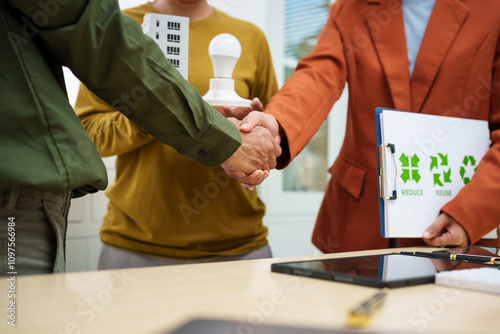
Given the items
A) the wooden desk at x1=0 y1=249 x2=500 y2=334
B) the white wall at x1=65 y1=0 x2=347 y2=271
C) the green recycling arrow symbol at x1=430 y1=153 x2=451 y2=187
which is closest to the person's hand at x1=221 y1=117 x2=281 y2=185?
the green recycling arrow symbol at x1=430 y1=153 x2=451 y2=187

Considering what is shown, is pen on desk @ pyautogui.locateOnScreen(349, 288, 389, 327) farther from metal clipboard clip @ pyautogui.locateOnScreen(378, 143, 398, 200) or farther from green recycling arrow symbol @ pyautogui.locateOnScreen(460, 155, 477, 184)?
green recycling arrow symbol @ pyautogui.locateOnScreen(460, 155, 477, 184)

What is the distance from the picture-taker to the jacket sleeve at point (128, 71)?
70 cm

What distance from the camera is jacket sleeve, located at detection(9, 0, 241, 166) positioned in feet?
2.30

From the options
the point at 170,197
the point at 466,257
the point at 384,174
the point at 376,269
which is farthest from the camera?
the point at 170,197

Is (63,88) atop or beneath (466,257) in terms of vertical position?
atop

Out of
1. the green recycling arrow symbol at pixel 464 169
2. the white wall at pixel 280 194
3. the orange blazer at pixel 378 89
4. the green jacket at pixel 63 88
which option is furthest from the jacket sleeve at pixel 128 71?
the white wall at pixel 280 194

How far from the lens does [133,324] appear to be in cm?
43

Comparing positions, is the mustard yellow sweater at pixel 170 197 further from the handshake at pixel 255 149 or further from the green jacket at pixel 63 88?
the green jacket at pixel 63 88

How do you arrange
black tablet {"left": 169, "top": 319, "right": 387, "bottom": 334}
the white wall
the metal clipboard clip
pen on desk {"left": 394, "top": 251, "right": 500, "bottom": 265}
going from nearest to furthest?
1. black tablet {"left": 169, "top": 319, "right": 387, "bottom": 334}
2. pen on desk {"left": 394, "top": 251, "right": 500, "bottom": 265}
3. the metal clipboard clip
4. the white wall

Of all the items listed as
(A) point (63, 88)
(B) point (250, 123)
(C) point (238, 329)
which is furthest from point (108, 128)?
(C) point (238, 329)

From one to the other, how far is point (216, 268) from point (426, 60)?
762 millimetres

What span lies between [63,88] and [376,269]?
537mm

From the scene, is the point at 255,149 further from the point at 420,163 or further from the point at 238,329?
the point at 238,329

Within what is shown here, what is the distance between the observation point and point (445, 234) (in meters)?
1.07
